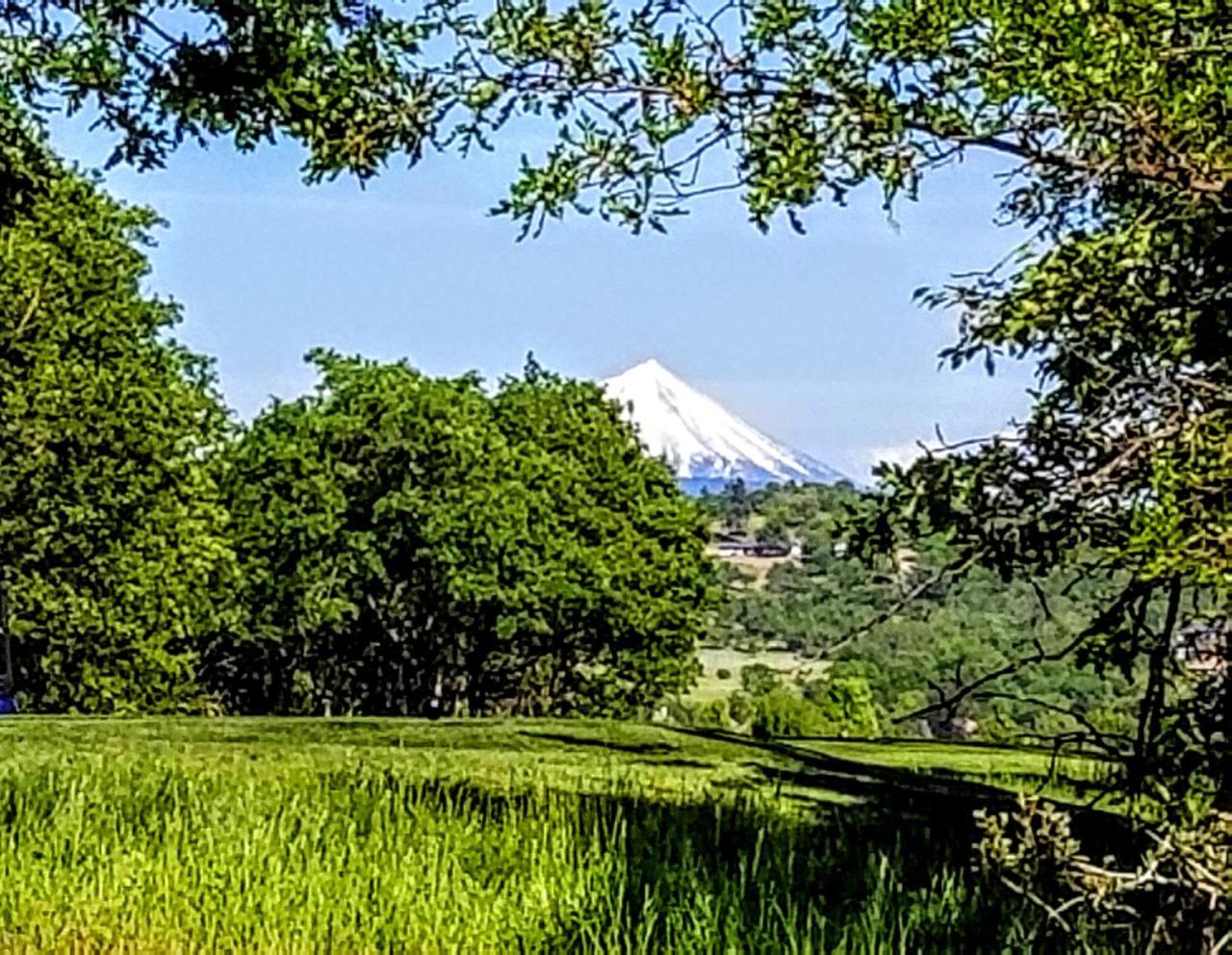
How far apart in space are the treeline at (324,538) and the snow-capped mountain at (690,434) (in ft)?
5.89

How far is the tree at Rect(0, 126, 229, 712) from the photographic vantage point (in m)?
21.3

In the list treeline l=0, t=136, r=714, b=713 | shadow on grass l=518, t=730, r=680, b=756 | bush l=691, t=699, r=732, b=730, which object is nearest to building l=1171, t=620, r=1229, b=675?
shadow on grass l=518, t=730, r=680, b=756

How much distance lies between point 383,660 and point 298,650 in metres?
1.59

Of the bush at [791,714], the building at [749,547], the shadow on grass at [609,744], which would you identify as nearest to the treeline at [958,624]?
the building at [749,547]

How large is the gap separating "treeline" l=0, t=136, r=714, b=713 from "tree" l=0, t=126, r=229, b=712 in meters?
0.04

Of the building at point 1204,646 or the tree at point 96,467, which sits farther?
the tree at point 96,467

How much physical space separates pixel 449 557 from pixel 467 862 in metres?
24.7

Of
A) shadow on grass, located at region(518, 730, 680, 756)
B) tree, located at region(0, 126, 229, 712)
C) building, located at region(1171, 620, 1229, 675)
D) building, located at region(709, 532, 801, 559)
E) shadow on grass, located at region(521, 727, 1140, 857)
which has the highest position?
tree, located at region(0, 126, 229, 712)

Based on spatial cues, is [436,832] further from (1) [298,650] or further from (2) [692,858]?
(1) [298,650]

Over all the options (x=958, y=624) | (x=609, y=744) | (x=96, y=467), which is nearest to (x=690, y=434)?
(x=96, y=467)

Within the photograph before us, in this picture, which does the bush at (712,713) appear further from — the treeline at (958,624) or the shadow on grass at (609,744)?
the treeline at (958,624)

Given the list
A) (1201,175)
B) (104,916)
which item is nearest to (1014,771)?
(104,916)

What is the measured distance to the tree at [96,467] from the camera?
21281 mm

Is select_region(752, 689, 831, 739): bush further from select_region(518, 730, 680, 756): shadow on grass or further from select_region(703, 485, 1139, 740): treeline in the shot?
select_region(703, 485, 1139, 740): treeline
